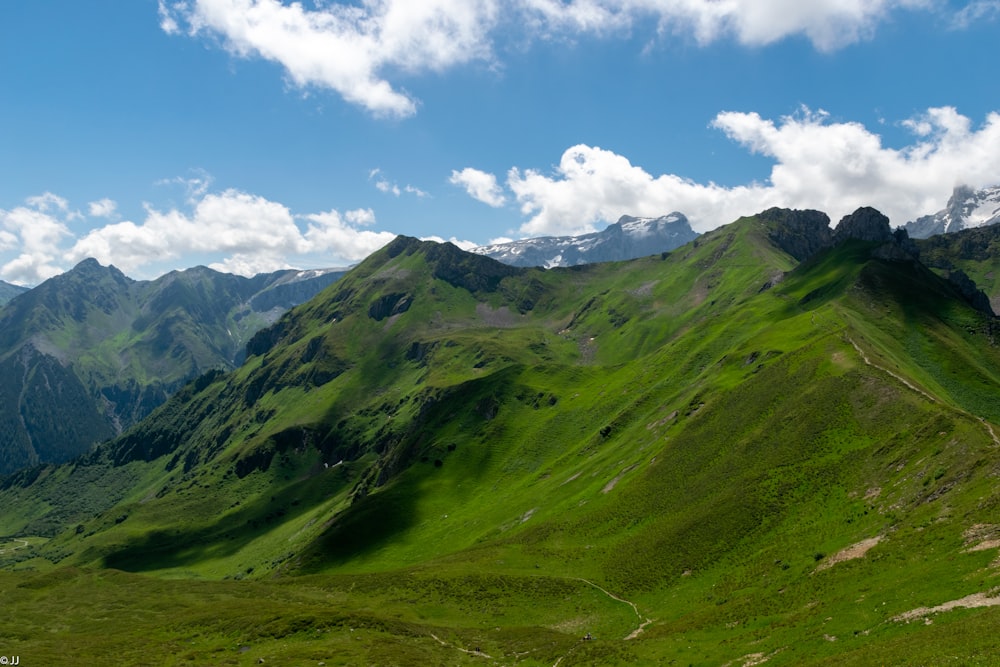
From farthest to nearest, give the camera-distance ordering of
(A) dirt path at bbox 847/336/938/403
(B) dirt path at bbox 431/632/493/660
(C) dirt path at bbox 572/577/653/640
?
(A) dirt path at bbox 847/336/938/403 → (C) dirt path at bbox 572/577/653/640 → (B) dirt path at bbox 431/632/493/660

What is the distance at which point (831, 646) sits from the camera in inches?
1971

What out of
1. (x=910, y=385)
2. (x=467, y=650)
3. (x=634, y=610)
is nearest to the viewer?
(x=467, y=650)

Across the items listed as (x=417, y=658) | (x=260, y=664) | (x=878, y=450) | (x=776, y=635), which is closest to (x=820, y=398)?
(x=878, y=450)

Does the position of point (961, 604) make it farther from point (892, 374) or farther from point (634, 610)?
point (892, 374)

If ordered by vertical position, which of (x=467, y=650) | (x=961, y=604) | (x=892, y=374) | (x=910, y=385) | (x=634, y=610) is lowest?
(x=634, y=610)

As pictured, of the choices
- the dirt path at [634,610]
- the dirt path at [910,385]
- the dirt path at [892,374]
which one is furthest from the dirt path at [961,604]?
the dirt path at [892,374]

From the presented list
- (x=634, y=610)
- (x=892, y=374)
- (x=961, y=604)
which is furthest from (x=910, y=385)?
(x=961, y=604)

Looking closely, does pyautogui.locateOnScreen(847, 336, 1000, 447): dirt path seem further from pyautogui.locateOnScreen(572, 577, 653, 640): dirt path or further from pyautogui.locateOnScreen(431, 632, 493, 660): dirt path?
pyautogui.locateOnScreen(431, 632, 493, 660): dirt path

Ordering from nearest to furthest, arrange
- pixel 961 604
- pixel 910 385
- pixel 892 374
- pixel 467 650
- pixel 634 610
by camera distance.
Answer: pixel 961 604, pixel 467 650, pixel 634 610, pixel 910 385, pixel 892 374

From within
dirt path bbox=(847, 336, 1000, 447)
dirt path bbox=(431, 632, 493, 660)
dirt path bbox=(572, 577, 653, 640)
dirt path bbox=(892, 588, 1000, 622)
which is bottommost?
dirt path bbox=(572, 577, 653, 640)

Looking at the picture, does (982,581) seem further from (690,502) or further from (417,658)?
(690,502)

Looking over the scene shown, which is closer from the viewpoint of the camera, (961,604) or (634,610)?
(961,604)

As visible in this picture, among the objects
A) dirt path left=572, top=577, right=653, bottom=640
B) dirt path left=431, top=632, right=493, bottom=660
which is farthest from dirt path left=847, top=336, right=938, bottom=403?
dirt path left=431, top=632, right=493, bottom=660

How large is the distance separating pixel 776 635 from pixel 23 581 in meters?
205
